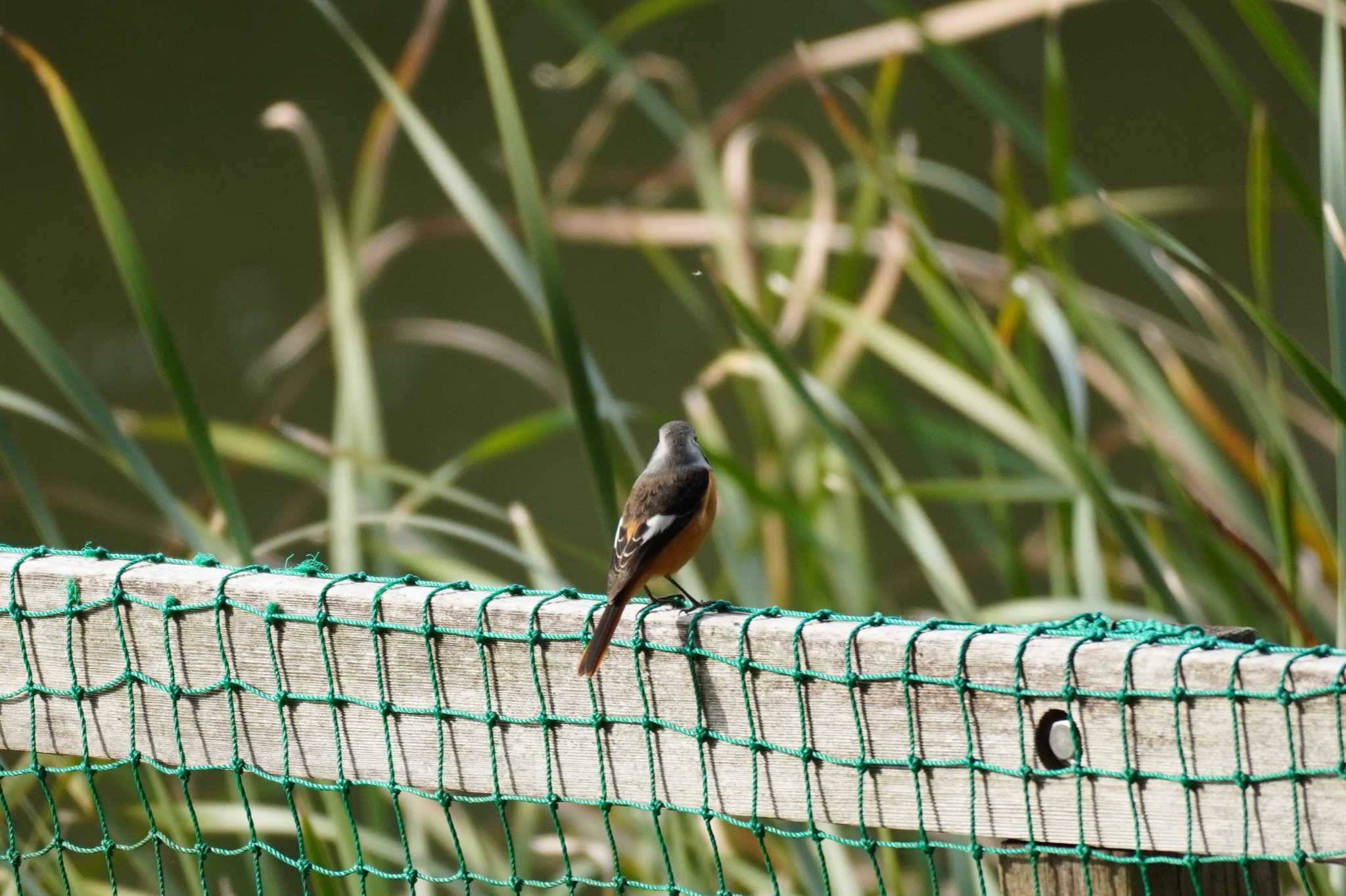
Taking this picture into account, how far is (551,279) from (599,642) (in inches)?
22.8

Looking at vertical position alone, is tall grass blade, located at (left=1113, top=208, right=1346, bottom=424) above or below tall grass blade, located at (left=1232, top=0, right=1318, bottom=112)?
below

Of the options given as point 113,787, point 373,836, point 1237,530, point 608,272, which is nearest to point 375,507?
point 373,836

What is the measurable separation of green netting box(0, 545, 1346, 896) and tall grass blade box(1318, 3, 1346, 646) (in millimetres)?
465

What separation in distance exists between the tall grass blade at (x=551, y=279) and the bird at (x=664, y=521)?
56mm

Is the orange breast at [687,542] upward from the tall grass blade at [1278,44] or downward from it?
downward

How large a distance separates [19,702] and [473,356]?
4.70 metres

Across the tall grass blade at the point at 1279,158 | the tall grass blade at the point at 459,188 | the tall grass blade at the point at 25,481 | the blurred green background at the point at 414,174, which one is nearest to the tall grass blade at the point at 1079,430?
the tall grass blade at the point at 1279,158

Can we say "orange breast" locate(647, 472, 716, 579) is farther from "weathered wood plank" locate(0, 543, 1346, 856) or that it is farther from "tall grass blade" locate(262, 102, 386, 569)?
"tall grass blade" locate(262, 102, 386, 569)

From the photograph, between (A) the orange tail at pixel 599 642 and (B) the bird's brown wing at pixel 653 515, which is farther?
(B) the bird's brown wing at pixel 653 515

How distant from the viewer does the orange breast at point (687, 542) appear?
2.06 metres

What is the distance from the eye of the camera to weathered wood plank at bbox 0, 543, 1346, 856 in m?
1.27

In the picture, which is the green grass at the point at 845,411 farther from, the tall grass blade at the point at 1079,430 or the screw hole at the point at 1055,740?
the screw hole at the point at 1055,740

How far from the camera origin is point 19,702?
1937mm

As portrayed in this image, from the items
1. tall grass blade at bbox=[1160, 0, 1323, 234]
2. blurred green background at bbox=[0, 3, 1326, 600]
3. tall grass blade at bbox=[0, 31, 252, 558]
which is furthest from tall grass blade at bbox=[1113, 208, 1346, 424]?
blurred green background at bbox=[0, 3, 1326, 600]
